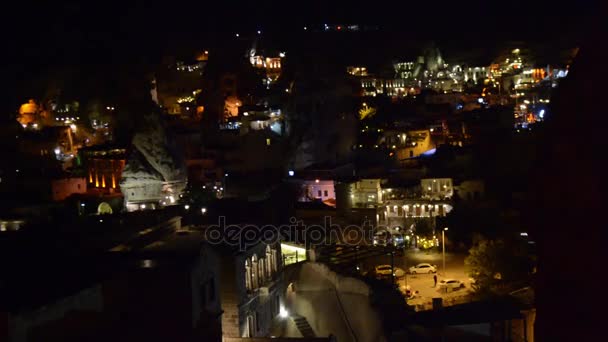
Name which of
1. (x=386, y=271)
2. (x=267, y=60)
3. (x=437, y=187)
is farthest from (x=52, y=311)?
(x=267, y=60)

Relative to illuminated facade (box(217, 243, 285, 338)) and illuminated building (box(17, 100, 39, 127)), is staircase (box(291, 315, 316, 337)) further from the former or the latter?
illuminated building (box(17, 100, 39, 127))

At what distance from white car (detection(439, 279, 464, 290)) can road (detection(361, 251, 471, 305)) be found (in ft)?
0.62

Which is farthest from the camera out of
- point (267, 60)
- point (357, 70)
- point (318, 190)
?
point (357, 70)

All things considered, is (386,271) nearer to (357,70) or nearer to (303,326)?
(303,326)

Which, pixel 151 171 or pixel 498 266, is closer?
pixel 498 266

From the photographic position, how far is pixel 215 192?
32250mm

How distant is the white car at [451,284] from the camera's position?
22.5m

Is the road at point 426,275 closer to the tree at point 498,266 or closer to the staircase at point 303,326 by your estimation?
the tree at point 498,266

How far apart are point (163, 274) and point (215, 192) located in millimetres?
21518

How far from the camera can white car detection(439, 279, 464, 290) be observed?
885 inches

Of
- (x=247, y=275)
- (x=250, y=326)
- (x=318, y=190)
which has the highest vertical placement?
(x=318, y=190)

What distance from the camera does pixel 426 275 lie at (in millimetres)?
24141

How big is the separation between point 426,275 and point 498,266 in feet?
10.1

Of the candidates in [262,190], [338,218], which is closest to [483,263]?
[338,218]
